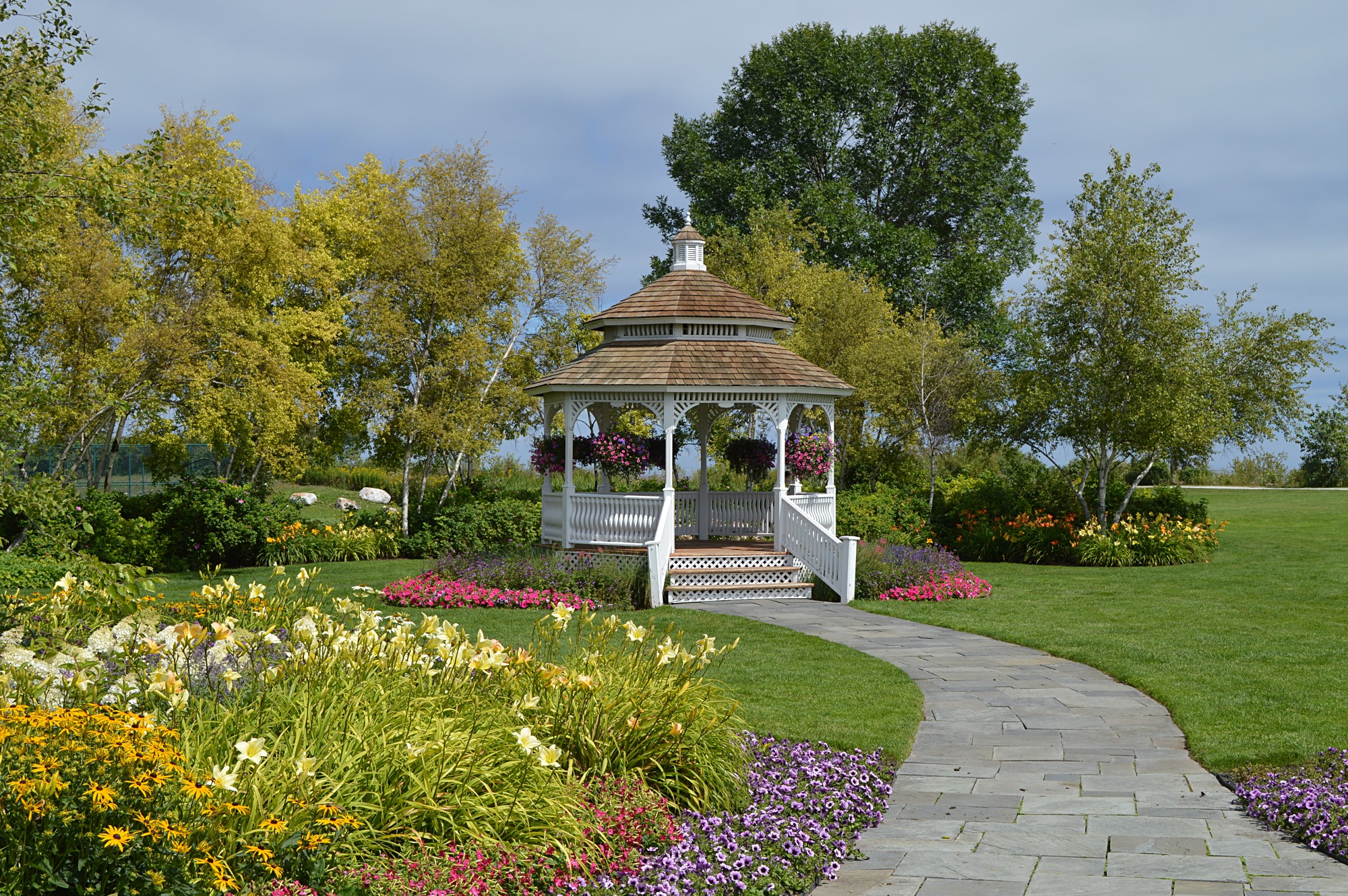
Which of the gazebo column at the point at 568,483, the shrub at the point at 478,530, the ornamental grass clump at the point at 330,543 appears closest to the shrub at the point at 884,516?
the shrub at the point at 478,530

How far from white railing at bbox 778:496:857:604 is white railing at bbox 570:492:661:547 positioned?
1.84 meters

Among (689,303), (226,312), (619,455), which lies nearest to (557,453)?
(619,455)

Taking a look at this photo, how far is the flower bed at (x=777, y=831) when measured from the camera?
16.2ft

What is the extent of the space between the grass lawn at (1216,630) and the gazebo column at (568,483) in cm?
463

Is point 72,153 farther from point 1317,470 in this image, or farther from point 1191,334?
point 1317,470

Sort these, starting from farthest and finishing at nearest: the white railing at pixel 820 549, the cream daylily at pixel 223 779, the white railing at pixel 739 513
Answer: the white railing at pixel 739 513, the white railing at pixel 820 549, the cream daylily at pixel 223 779

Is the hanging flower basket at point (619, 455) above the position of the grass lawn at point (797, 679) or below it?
above

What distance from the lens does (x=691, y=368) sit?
16.3 metres

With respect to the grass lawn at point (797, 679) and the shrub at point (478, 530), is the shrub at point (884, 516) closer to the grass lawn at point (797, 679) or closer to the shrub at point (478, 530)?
the shrub at point (478, 530)

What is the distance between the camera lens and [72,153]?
60.5 feet

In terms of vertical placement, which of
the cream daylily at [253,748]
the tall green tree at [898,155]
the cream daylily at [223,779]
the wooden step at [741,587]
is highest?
the tall green tree at [898,155]

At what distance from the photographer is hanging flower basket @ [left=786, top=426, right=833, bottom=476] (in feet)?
56.0

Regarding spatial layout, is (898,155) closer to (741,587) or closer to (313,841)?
(741,587)

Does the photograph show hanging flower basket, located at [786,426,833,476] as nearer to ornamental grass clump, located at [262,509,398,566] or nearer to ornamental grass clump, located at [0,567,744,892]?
ornamental grass clump, located at [262,509,398,566]
